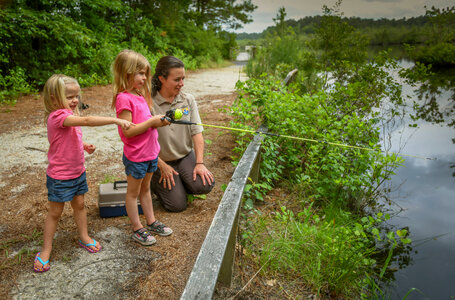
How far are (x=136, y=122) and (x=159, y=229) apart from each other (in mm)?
972

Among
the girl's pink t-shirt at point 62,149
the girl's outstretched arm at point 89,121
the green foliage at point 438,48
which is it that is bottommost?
the girl's pink t-shirt at point 62,149

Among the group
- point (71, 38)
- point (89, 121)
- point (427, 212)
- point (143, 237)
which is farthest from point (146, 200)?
point (71, 38)

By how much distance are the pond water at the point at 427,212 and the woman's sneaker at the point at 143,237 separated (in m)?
2.63

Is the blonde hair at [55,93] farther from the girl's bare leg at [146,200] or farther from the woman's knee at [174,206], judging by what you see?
the woman's knee at [174,206]

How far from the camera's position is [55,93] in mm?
2191

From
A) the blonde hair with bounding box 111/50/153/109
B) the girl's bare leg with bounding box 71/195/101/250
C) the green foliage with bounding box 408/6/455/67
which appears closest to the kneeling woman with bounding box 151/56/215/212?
the blonde hair with bounding box 111/50/153/109

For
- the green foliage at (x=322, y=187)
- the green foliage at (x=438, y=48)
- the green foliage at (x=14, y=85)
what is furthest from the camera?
the green foliage at (x=438, y=48)

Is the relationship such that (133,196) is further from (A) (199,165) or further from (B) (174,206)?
(A) (199,165)

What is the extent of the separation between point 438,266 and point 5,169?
220 inches

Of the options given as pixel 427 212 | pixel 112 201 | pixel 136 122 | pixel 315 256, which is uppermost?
pixel 136 122

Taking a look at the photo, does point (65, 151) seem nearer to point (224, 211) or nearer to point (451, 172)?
point (224, 211)

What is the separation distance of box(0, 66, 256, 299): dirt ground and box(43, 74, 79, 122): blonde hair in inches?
44.8

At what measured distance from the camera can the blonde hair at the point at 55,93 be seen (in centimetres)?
218

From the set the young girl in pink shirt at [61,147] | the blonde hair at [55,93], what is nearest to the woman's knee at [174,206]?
the young girl in pink shirt at [61,147]
